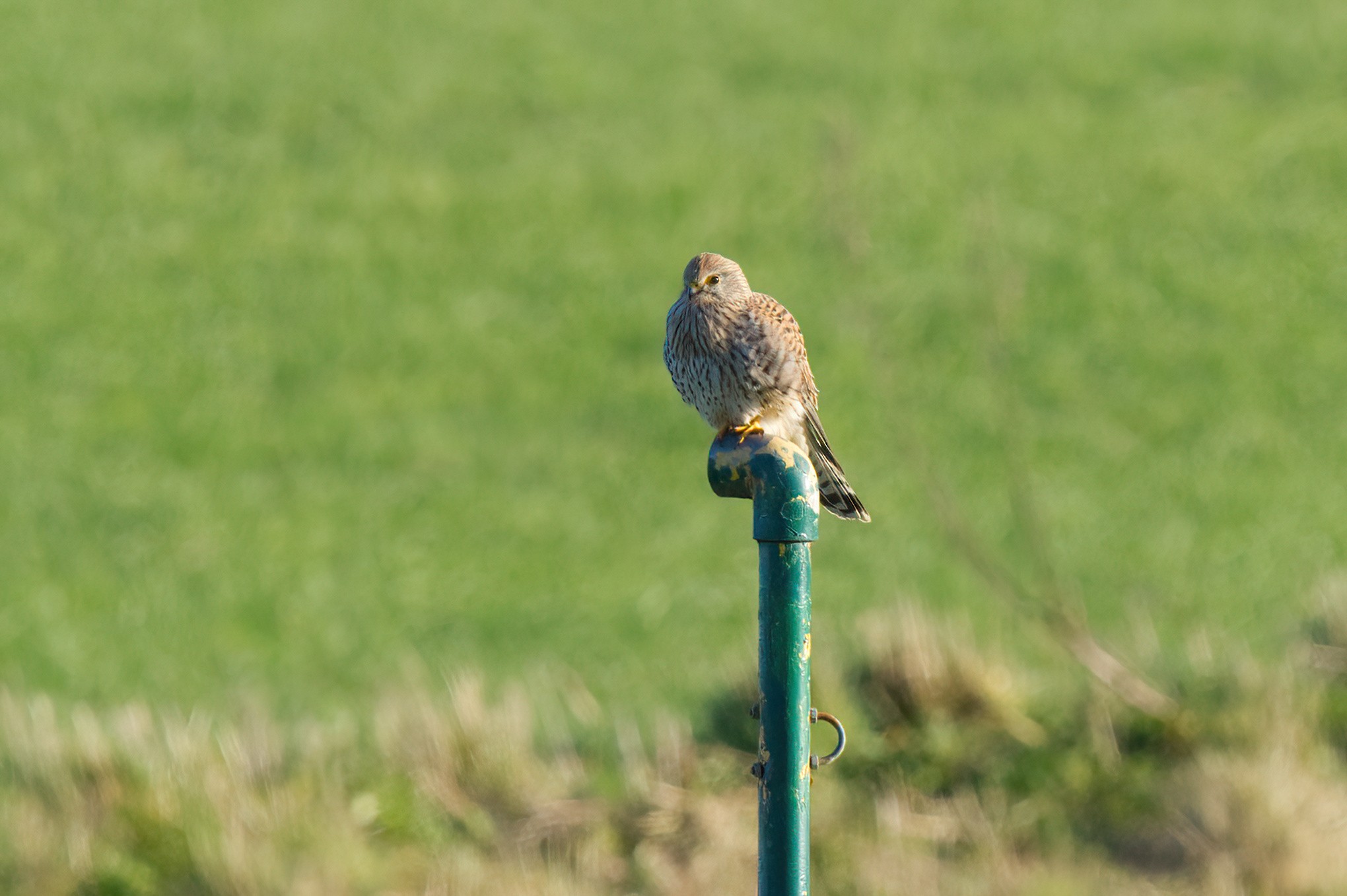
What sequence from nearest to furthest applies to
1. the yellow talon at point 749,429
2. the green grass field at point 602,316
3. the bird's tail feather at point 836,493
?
the bird's tail feather at point 836,493, the yellow talon at point 749,429, the green grass field at point 602,316

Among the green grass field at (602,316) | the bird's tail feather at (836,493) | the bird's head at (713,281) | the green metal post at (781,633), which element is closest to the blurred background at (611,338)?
the green grass field at (602,316)

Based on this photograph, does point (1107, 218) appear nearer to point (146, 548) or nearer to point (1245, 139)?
point (1245, 139)

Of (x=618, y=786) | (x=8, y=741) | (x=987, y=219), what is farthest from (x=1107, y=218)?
(x=8, y=741)

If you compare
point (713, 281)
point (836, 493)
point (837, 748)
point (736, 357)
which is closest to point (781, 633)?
point (837, 748)

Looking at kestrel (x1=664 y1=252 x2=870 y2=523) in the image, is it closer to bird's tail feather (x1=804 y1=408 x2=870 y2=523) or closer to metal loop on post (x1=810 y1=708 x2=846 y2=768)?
bird's tail feather (x1=804 y1=408 x2=870 y2=523)

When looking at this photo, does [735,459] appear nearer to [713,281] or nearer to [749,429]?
[749,429]

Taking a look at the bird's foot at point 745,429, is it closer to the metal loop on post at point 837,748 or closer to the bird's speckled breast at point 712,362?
the bird's speckled breast at point 712,362

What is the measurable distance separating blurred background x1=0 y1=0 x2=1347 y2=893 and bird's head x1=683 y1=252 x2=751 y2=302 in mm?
1324

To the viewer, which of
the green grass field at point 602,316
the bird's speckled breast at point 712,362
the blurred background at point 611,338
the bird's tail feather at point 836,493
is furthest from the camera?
the green grass field at point 602,316

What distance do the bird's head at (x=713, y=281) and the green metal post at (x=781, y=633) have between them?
132cm

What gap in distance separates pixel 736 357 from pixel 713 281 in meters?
0.28

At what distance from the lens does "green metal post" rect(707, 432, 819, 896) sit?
301 cm

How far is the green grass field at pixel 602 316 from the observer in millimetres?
10055

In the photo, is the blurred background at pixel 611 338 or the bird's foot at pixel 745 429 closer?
the bird's foot at pixel 745 429
